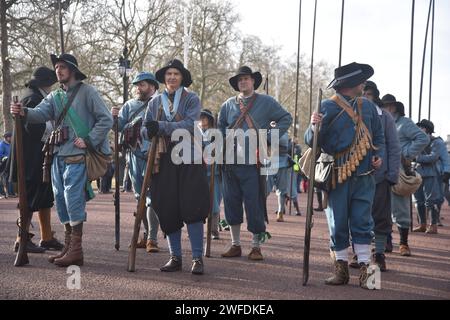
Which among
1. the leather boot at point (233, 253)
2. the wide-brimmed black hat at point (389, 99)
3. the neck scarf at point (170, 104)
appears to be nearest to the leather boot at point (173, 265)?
the leather boot at point (233, 253)

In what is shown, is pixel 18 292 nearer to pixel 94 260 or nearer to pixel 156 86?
→ pixel 94 260

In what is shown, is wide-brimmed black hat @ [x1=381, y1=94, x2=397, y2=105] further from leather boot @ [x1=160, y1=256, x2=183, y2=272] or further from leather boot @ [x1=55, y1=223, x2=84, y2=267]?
leather boot @ [x1=55, y1=223, x2=84, y2=267]

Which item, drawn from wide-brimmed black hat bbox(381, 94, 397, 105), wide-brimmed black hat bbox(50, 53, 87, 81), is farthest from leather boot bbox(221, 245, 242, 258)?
wide-brimmed black hat bbox(381, 94, 397, 105)

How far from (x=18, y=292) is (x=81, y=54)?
25174 mm

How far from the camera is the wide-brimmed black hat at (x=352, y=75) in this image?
536 cm

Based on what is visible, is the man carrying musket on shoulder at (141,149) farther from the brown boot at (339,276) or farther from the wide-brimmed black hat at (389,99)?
the wide-brimmed black hat at (389,99)

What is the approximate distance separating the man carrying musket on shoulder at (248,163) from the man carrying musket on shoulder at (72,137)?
4.87 ft

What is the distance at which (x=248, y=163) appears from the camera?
21.3 ft

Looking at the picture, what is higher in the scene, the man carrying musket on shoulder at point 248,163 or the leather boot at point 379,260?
the man carrying musket on shoulder at point 248,163

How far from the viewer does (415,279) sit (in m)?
5.61

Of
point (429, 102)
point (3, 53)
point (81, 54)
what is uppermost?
point (81, 54)

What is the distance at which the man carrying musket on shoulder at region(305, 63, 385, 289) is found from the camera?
524 cm
